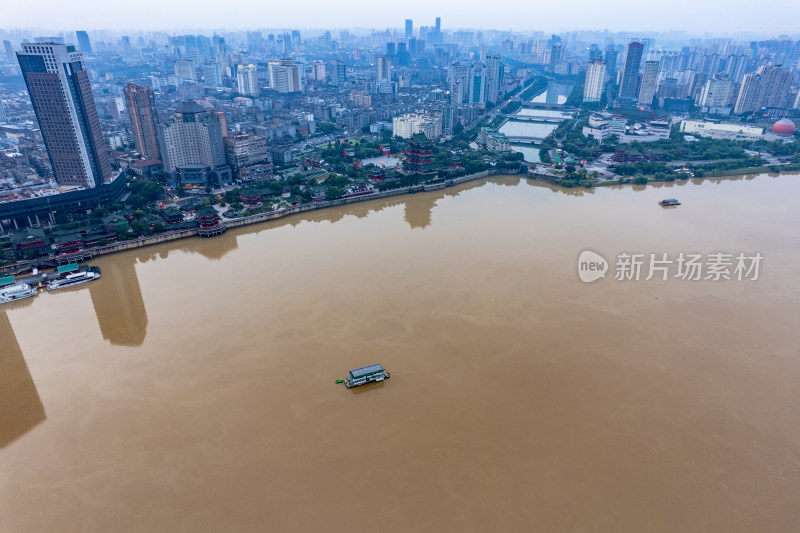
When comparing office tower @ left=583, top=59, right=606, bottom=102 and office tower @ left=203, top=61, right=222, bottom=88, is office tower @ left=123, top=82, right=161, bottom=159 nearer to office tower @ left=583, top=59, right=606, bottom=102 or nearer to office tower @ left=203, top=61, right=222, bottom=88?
office tower @ left=203, top=61, right=222, bottom=88

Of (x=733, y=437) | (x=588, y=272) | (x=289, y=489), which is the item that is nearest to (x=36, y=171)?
(x=289, y=489)

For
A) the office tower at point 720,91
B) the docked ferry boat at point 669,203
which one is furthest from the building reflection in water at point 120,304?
the office tower at point 720,91

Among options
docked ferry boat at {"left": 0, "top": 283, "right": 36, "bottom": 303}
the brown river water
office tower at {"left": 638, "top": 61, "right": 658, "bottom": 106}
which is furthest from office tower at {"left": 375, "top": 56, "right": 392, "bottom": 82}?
docked ferry boat at {"left": 0, "top": 283, "right": 36, "bottom": 303}

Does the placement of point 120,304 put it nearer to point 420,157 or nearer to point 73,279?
point 73,279

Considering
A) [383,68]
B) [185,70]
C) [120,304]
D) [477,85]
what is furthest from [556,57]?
[120,304]

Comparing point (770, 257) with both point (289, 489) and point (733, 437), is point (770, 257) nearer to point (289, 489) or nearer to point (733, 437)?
point (733, 437)

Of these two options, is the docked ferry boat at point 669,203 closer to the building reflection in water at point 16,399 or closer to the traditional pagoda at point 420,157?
the traditional pagoda at point 420,157
